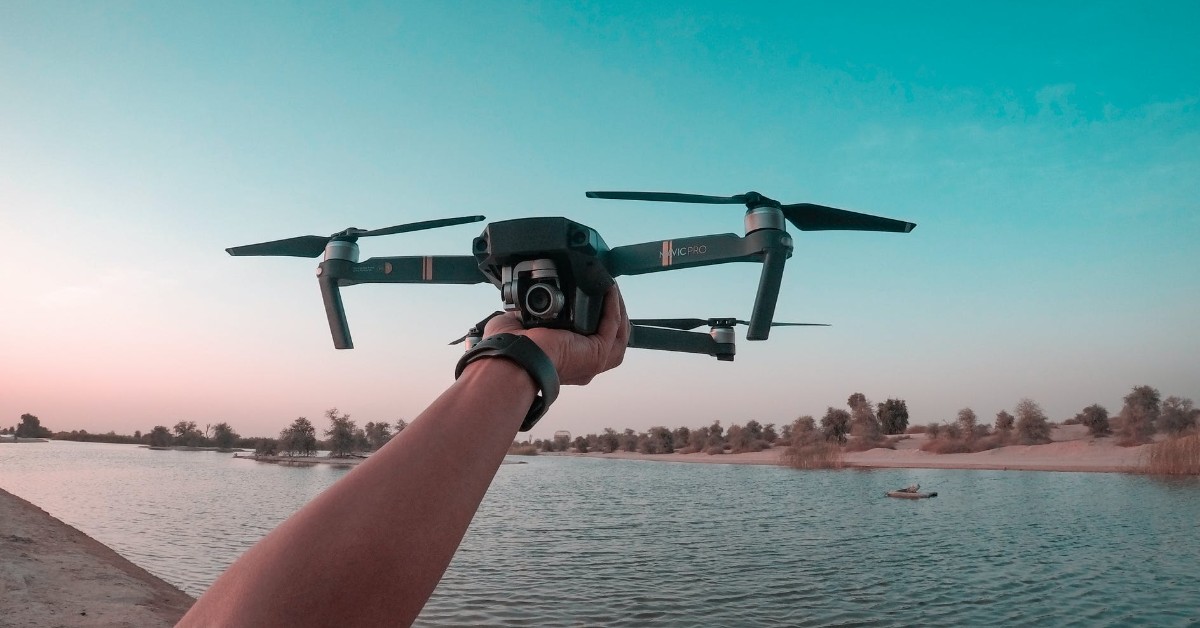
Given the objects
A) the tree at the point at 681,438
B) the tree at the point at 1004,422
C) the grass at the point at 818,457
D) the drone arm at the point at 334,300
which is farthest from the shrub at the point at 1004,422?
the drone arm at the point at 334,300

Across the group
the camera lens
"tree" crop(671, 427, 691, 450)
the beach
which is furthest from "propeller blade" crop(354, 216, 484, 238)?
"tree" crop(671, 427, 691, 450)

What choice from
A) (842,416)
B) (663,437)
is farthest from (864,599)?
(663,437)

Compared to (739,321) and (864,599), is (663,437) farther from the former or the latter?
(739,321)

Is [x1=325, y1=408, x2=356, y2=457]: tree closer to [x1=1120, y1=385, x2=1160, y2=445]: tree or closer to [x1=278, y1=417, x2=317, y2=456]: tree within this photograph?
[x1=278, y1=417, x2=317, y2=456]: tree

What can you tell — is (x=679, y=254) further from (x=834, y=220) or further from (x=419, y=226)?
(x=419, y=226)

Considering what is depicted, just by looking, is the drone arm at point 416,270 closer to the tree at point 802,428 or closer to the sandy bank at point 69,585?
the sandy bank at point 69,585

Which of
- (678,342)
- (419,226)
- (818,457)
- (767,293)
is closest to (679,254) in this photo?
(767,293)
